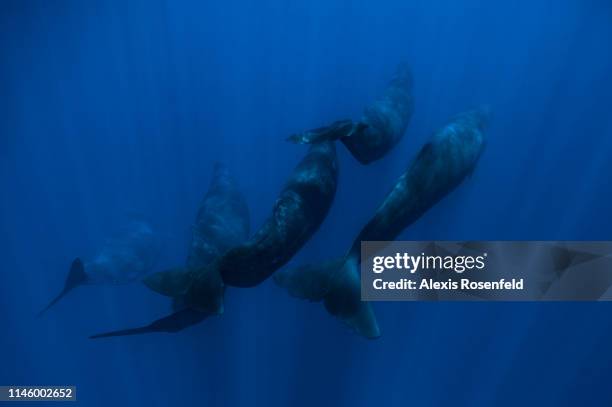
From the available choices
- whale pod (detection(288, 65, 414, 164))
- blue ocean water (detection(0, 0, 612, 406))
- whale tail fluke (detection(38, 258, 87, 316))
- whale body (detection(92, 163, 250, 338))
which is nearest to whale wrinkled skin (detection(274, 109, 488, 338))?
whale pod (detection(288, 65, 414, 164))

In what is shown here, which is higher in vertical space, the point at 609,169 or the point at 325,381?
the point at 609,169

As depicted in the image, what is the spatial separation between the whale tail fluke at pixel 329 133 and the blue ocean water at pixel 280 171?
3.25 metres

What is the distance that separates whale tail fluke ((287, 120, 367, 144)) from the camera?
256 inches

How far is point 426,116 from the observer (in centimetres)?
1250

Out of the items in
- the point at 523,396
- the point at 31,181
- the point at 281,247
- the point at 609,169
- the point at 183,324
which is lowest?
the point at 523,396

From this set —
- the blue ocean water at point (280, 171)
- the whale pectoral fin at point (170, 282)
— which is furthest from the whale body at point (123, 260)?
the whale pectoral fin at point (170, 282)

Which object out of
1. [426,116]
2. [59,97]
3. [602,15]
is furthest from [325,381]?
[602,15]

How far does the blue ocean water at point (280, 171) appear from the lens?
907 cm

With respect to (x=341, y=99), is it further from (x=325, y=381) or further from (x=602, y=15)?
(x=602, y=15)

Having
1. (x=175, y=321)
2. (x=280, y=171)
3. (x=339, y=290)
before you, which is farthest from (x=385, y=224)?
(x=280, y=171)

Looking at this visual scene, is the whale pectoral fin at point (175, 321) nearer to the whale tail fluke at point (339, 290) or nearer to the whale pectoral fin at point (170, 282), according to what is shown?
the whale pectoral fin at point (170, 282)

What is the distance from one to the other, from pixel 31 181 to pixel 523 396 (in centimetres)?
1294

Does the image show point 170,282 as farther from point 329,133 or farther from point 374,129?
point 374,129

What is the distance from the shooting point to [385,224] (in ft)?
22.2
